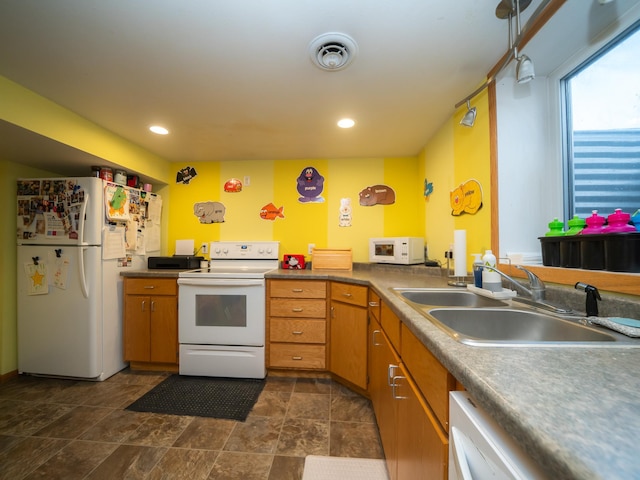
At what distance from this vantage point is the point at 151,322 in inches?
88.8

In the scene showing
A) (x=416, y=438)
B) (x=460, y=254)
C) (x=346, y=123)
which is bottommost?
(x=416, y=438)

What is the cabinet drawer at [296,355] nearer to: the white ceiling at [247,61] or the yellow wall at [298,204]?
the yellow wall at [298,204]

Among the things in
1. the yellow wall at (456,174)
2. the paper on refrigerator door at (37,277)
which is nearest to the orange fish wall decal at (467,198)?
the yellow wall at (456,174)

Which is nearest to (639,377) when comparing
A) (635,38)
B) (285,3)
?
(635,38)

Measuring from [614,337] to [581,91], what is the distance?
1244 millimetres

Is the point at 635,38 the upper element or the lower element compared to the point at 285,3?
lower

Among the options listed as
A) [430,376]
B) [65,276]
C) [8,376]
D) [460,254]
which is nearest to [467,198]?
[460,254]

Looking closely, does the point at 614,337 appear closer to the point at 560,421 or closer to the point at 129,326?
the point at 560,421

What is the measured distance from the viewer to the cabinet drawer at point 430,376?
24.8 inches

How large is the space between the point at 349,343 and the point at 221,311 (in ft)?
3.68

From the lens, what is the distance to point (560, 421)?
351mm

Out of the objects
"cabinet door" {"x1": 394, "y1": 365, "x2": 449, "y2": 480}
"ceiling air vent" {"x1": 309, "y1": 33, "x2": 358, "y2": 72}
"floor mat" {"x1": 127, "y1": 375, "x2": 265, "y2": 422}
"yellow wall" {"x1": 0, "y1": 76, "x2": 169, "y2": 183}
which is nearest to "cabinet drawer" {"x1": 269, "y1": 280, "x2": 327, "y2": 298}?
"floor mat" {"x1": 127, "y1": 375, "x2": 265, "y2": 422}

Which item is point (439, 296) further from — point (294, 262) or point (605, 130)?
point (294, 262)

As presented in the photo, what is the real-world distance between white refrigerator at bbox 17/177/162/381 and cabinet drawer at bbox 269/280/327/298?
1473mm
